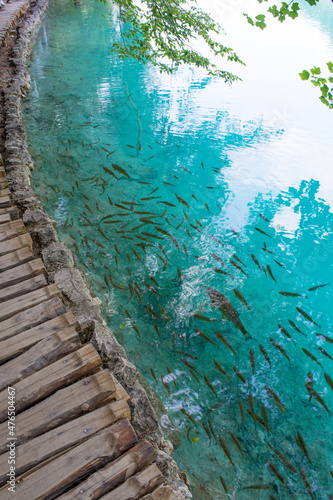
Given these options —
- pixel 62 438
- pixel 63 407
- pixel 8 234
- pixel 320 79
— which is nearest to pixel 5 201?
pixel 8 234

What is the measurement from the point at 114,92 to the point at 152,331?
35.8 ft

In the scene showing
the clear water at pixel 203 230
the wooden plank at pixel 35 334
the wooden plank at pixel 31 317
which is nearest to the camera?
the wooden plank at pixel 35 334

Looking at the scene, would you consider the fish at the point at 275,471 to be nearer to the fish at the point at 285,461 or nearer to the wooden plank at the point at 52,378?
the fish at the point at 285,461

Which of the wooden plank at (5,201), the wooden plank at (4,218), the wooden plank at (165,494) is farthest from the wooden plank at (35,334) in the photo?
the wooden plank at (5,201)

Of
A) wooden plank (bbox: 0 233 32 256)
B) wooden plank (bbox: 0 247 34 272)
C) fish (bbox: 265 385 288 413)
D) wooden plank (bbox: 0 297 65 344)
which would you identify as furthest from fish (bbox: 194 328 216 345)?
wooden plank (bbox: 0 233 32 256)

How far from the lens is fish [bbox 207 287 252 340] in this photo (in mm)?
4305

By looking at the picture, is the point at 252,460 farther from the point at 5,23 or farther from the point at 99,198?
the point at 5,23

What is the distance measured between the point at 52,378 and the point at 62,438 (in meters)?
0.47

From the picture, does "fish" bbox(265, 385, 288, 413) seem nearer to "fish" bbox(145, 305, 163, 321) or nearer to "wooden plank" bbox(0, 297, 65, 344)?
"fish" bbox(145, 305, 163, 321)

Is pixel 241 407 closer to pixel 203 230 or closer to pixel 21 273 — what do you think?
pixel 21 273

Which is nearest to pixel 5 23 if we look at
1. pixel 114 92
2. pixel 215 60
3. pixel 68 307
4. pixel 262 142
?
pixel 114 92

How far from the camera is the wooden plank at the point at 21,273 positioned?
3178 mm

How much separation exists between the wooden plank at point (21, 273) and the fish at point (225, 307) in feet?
8.60

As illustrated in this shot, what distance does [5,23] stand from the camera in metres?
14.6
